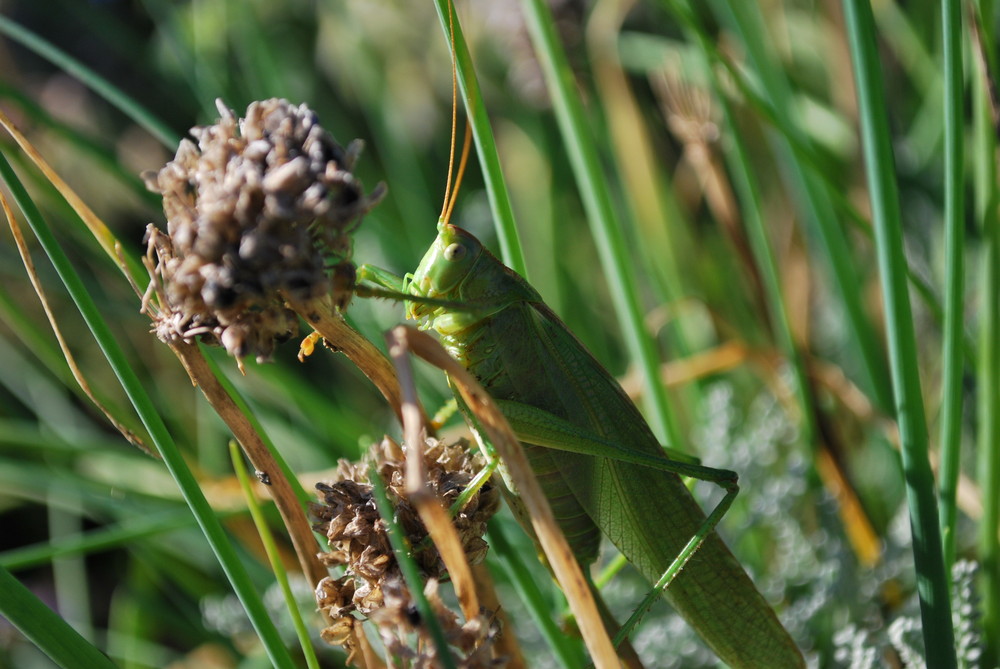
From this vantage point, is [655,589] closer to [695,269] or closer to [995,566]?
[995,566]

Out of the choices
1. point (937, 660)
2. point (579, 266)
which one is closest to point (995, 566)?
point (937, 660)

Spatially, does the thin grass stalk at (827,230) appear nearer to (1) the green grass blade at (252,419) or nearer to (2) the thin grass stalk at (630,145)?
(2) the thin grass stalk at (630,145)

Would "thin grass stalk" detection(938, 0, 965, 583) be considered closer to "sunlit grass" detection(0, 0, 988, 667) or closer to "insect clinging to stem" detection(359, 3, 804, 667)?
"sunlit grass" detection(0, 0, 988, 667)

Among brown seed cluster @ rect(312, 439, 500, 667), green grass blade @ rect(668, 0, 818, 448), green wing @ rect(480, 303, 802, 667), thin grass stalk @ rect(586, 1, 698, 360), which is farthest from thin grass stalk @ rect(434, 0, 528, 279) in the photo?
thin grass stalk @ rect(586, 1, 698, 360)

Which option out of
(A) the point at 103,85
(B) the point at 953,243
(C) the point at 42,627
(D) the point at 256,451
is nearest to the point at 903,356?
(B) the point at 953,243

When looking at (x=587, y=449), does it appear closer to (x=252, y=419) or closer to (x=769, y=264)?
(x=252, y=419)
